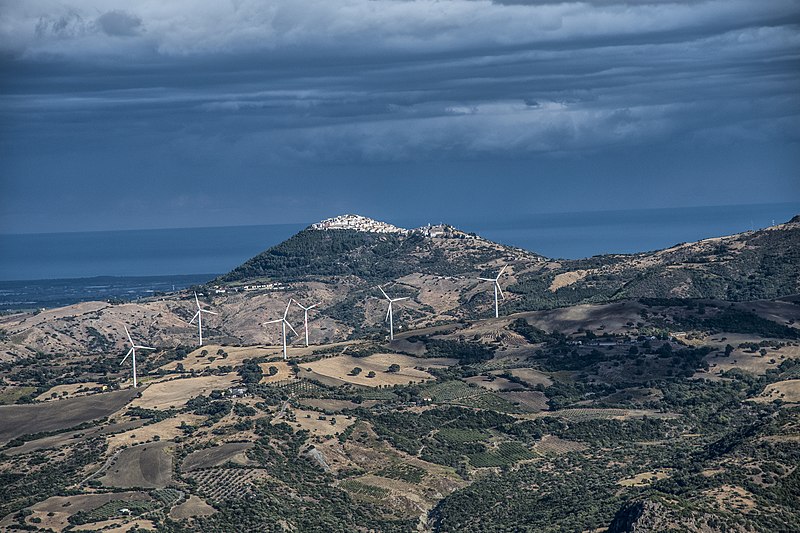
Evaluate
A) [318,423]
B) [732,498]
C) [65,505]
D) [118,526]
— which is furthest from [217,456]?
[732,498]

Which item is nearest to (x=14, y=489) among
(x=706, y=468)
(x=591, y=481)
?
(x=591, y=481)

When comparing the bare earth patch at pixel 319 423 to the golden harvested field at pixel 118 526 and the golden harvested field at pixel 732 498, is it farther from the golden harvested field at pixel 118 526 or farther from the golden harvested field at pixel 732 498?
the golden harvested field at pixel 732 498

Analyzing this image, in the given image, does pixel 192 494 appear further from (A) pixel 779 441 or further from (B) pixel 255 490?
(A) pixel 779 441

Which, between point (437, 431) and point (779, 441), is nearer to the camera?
point (779, 441)

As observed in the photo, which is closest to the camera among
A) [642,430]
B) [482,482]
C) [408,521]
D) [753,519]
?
[753,519]

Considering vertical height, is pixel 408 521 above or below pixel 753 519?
below

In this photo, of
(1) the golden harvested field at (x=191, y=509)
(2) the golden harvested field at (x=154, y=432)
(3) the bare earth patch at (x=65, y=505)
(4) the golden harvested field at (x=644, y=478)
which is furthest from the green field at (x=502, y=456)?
(3) the bare earth patch at (x=65, y=505)
